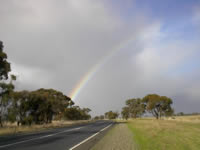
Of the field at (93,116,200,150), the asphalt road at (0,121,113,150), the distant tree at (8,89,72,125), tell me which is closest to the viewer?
the asphalt road at (0,121,113,150)

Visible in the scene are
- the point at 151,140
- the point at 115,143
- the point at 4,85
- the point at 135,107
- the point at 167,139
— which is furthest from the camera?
the point at 135,107

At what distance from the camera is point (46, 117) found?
4844cm

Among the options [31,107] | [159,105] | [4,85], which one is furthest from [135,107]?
[4,85]

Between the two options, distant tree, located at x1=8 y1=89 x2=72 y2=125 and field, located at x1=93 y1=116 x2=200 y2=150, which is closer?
field, located at x1=93 y1=116 x2=200 y2=150

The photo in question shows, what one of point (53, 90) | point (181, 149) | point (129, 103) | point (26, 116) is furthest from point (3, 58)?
point (129, 103)

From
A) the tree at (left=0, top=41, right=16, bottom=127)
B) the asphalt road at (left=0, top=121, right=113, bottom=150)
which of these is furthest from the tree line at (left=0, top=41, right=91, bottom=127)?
the asphalt road at (left=0, top=121, right=113, bottom=150)

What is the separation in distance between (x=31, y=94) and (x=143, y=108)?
58562 mm

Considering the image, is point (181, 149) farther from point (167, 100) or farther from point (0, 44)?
point (167, 100)

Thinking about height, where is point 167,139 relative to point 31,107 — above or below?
below

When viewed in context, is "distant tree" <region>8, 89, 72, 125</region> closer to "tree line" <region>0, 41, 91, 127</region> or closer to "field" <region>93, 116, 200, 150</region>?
"tree line" <region>0, 41, 91, 127</region>

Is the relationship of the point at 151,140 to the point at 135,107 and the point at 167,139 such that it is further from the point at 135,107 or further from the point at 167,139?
the point at 135,107

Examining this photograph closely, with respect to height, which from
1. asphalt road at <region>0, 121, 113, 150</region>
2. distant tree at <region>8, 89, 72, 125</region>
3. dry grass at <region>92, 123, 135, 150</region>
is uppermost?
distant tree at <region>8, 89, 72, 125</region>

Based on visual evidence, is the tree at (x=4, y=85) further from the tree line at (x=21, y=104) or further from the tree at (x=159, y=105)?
the tree at (x=159, y=105)

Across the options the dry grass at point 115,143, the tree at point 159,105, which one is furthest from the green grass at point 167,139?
the tree at point 159,105
